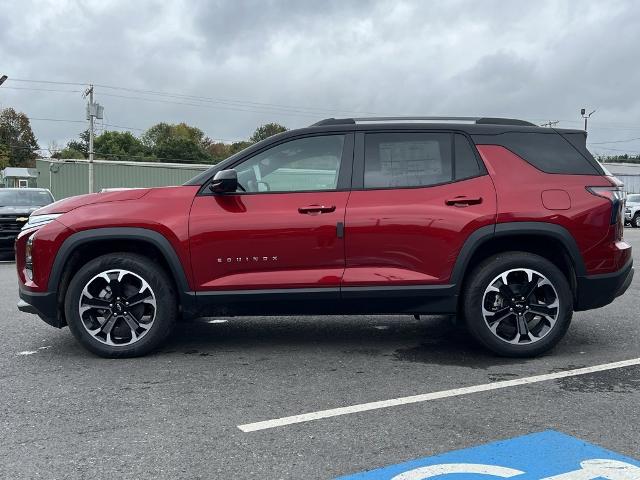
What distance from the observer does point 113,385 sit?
433 cm

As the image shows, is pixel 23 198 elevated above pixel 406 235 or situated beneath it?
elevated above

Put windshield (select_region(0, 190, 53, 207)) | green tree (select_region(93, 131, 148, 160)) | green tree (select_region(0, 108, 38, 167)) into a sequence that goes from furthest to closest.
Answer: green tree (select_region(0, 108, 38, 167)), green tree (select_region(93, 131, 148, 160)), windshield (select_region(0, 190, 53, 207))

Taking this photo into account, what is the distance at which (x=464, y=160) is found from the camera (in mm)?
5051

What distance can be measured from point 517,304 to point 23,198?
13.2 meters

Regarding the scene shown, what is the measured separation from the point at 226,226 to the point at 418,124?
1.74m

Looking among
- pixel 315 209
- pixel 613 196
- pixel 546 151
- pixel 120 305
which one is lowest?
→ pixel 120 305

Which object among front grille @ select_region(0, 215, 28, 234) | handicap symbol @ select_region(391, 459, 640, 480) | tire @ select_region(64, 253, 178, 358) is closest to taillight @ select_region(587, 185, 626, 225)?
handicap symbol @ select_region(391, 459, 640, 480)

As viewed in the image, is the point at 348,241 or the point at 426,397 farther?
the point at 348,241

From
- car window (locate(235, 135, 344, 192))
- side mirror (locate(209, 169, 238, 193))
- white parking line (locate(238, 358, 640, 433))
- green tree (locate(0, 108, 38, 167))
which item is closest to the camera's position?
white parking line (locate(238, 358, 640, 433))

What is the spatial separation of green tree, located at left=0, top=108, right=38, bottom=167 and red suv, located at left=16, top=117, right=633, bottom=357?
354ft

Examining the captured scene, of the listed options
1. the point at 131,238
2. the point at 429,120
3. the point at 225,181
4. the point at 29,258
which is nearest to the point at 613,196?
the point at 429,120

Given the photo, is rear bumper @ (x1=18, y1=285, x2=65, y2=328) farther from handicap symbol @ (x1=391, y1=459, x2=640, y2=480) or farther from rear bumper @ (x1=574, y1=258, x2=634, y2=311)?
rear bumper @ (x1=574, y1=258, x2=634, y2=311)

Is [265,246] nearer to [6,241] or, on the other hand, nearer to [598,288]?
[598,288]

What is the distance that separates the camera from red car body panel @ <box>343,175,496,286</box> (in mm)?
4824
